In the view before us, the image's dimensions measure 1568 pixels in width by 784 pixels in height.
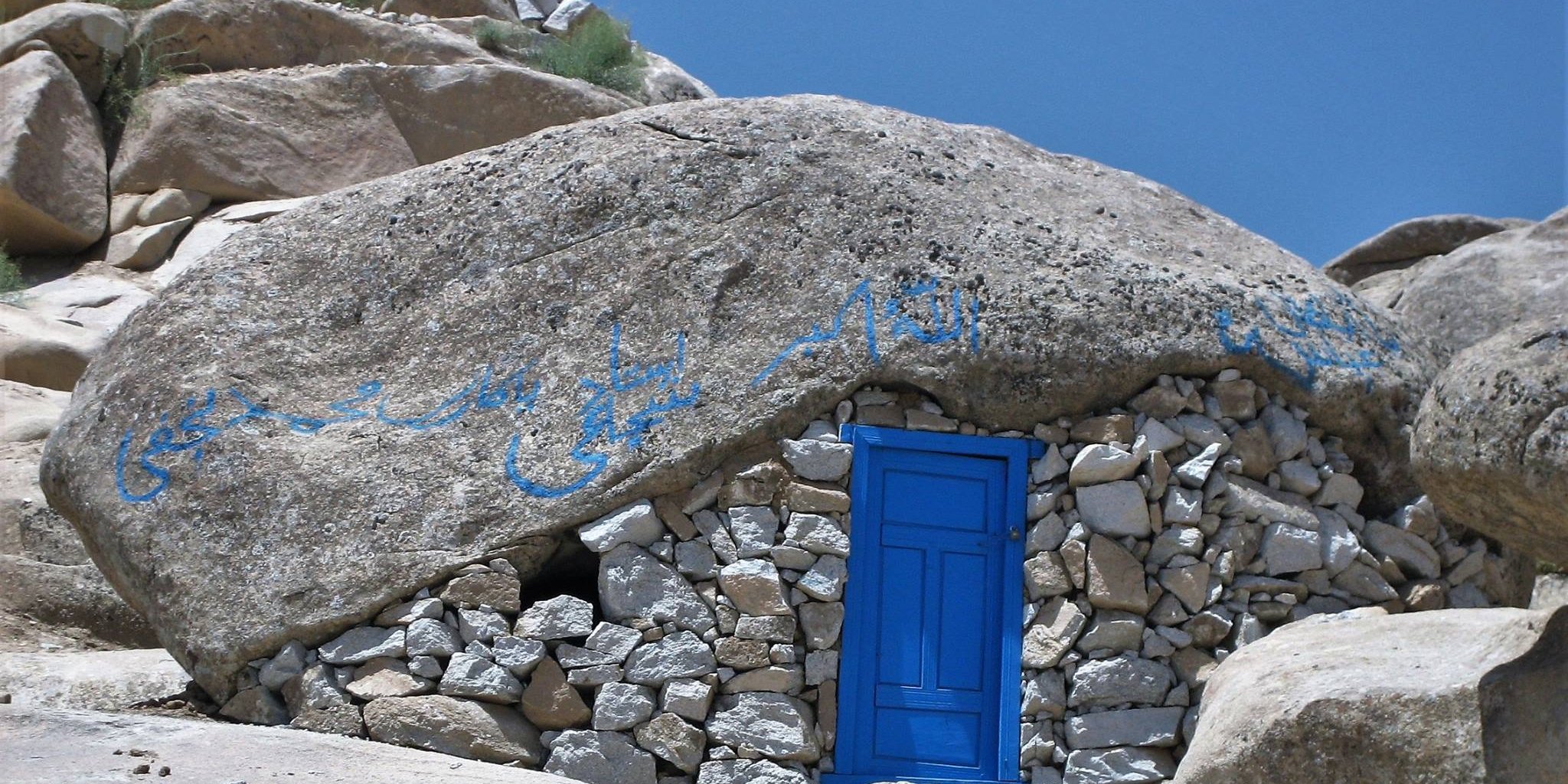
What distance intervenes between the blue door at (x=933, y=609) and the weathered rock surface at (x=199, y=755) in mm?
2005

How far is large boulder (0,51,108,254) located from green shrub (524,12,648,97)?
186 inches

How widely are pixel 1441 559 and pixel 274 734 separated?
5.54 m

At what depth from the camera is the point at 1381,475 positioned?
26.2 ft

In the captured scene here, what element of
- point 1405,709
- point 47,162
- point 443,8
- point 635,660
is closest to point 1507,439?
point 1405,709

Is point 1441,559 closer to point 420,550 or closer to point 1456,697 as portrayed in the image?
point 1456,697

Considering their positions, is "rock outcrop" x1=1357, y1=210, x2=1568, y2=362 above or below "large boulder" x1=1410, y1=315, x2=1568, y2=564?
above

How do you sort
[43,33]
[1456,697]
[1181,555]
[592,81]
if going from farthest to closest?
[592,81] < [43,33] < [1181,555] < [1456,697]

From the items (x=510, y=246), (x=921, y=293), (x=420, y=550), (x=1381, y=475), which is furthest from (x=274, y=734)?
(x=1381, y=475)

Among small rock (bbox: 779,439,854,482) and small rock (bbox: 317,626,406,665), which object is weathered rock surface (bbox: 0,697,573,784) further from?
small rock (bbox: 779,439,854,482)

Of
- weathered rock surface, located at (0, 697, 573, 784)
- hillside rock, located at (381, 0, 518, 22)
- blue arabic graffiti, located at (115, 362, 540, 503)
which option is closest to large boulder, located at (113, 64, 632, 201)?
hillside rock, located at (381, 0, 518, 22)

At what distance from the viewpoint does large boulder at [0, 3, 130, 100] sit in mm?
13898

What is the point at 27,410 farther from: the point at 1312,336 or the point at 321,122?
the point at 1312,336

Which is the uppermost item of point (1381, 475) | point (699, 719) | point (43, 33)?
point (43, 33)

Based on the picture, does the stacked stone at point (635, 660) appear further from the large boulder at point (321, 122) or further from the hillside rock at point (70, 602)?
the large boulder at point (321, 122)
